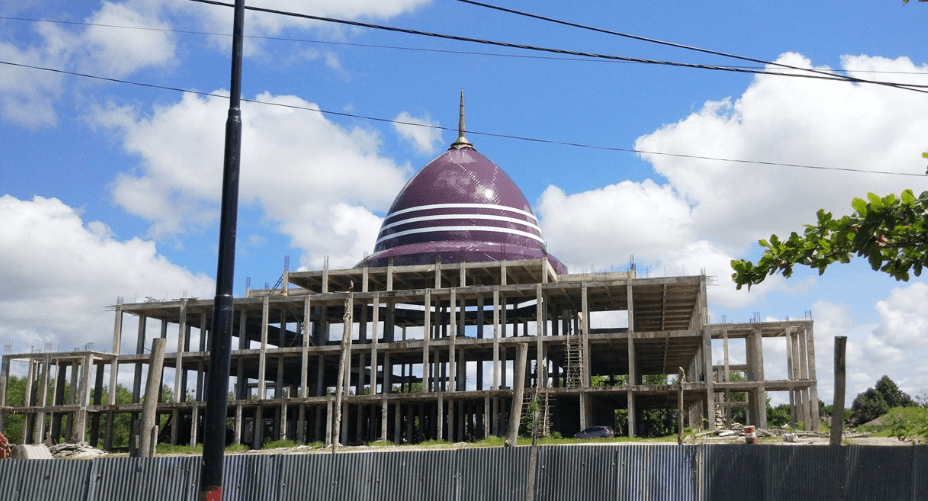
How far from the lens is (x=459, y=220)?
5994 centimetres

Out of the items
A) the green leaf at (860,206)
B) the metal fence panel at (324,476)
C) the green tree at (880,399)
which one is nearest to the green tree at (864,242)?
the green leaf at (860,206)

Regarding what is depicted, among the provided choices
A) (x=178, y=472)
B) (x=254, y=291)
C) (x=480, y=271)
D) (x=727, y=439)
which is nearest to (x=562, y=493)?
(x=178, y=472)

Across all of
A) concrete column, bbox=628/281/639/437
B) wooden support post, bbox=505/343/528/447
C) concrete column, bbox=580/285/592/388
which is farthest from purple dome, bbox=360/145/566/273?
wooden support post, bbox=505/343/528/447

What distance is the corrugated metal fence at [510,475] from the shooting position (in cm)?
1672

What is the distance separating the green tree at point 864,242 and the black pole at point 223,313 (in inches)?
209

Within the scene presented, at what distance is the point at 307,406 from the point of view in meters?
58.7

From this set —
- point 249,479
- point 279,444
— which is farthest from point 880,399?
point 249,479

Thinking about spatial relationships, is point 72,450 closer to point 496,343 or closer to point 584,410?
point 496,343

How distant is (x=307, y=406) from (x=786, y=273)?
5264 centimetres

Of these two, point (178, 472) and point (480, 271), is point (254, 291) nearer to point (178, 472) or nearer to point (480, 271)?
point (480, 271)

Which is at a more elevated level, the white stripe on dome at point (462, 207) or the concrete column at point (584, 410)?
the white stripe on dome at point (462, 207)

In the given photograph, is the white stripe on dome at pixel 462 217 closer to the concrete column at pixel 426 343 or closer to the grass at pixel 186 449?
the concrete column at pixel 426 343

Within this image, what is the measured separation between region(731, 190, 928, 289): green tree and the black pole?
5316mm

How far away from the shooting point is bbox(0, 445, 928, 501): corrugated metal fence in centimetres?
1672
